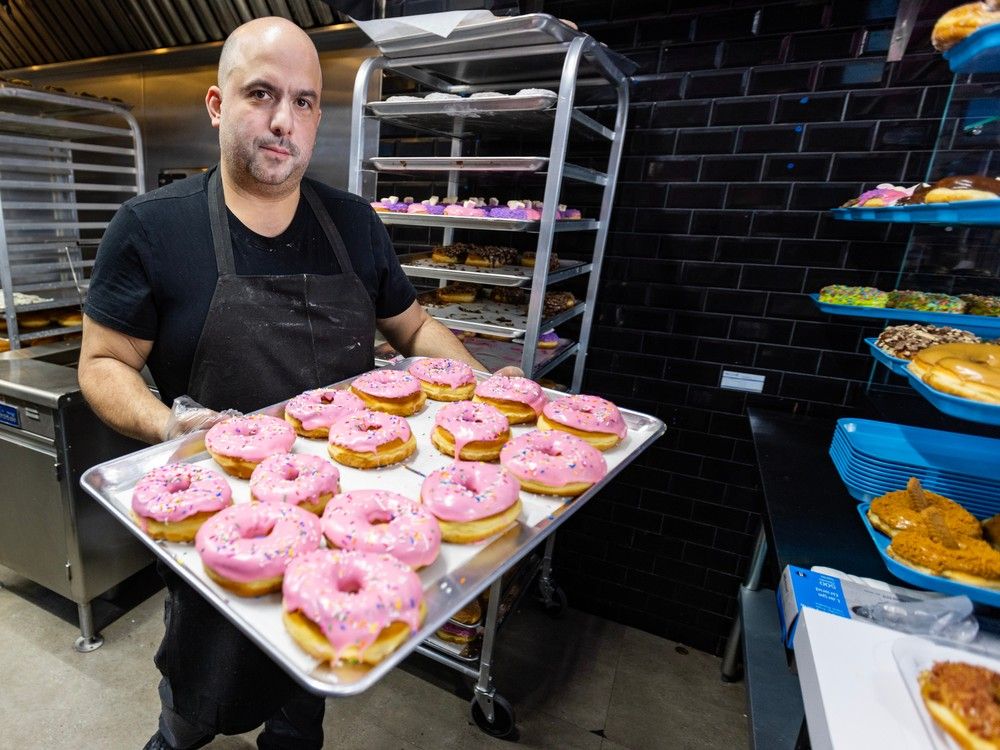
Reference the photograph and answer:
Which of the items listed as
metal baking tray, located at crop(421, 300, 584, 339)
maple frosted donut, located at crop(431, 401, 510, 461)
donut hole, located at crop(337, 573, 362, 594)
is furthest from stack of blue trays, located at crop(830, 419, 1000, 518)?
donut hole, located at crop(337, 573, 362, 594)

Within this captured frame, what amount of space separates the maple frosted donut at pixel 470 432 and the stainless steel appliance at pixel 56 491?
1732mm

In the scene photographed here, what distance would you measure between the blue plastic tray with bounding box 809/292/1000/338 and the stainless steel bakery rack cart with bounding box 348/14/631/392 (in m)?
1.06

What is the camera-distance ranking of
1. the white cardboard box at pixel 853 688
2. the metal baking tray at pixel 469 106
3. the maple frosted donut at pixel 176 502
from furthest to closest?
the metal baking tray at pixel 469 106 → the maple frosted donut at pixel 176 502 → the white cardboard box at pixel 853 688

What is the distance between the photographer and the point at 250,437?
4.30ft

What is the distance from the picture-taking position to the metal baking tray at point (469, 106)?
1909 mm

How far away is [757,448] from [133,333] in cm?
209

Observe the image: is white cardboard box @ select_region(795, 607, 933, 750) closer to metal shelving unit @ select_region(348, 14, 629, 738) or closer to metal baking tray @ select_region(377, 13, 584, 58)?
metal shelving unit @ select_region(348, 14, 629, 738)

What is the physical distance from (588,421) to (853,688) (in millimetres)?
840

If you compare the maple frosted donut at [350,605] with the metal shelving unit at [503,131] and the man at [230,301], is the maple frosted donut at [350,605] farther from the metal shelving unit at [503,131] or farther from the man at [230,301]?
the metal shelving unit at [503,131]

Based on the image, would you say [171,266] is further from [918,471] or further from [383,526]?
[918,471]

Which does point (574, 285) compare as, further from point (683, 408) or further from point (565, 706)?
point (565, 706)

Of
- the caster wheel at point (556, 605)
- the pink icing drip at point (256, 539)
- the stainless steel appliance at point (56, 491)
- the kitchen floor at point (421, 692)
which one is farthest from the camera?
the caster wheel at point (556, 605)

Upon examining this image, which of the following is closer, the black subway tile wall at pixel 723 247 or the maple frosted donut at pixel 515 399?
the maple frosted donut at pixel 515 399

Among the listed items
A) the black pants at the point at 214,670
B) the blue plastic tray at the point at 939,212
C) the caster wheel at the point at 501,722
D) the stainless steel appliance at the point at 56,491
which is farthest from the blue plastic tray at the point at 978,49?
the stainless steel appliance at the point at 56,491
